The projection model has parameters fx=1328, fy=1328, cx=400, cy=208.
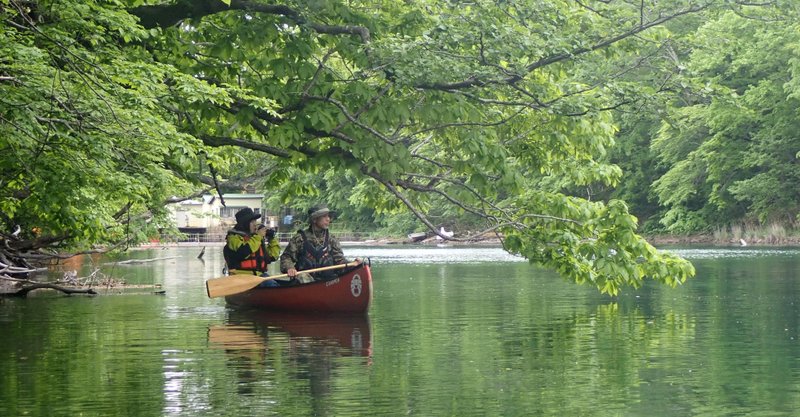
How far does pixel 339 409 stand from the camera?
34.8 ft

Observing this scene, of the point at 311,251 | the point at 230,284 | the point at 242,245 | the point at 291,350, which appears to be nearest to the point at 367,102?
the point at 291,350

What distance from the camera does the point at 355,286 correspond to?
804 inches

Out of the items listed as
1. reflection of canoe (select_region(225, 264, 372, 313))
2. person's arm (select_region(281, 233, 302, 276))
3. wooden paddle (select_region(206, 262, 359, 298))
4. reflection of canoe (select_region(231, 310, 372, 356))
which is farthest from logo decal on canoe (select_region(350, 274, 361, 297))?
wooden paddle (select_region(206, 262, 359, 298))

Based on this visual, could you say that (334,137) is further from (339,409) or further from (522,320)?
(339,409)

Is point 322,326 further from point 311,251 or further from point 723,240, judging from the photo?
point 723,240

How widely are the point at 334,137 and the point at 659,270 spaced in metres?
4.94

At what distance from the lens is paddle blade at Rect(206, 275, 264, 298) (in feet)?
70.0

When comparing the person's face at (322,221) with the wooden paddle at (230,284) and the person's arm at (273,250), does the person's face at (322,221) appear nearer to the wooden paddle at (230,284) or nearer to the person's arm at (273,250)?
the wooden paddle at (230,284)

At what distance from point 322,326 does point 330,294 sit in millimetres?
1469

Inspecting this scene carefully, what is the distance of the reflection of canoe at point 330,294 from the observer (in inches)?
803

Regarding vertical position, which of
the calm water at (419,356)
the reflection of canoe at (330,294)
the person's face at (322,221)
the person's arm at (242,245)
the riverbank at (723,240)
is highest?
the person's face at (322,221)

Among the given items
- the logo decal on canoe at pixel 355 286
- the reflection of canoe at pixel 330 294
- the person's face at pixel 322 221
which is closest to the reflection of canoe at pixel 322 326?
the reflection of canoe at pixel 330 294

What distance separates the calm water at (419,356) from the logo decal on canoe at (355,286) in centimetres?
41

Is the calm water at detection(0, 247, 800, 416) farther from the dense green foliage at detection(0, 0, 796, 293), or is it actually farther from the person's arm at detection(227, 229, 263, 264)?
the dense green foliage at detection(0, 0, 796, 293)
